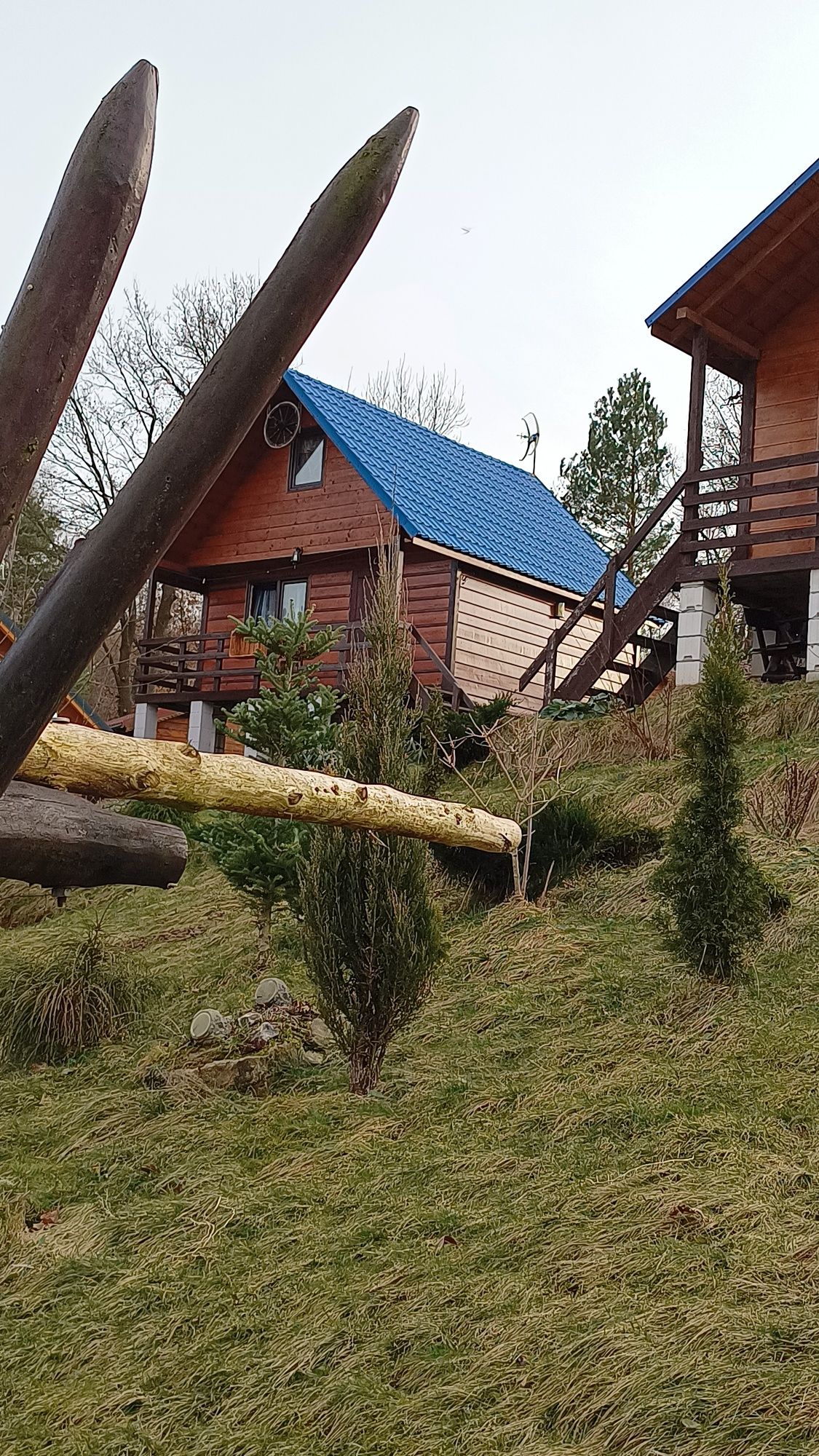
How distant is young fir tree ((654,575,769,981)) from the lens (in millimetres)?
7098

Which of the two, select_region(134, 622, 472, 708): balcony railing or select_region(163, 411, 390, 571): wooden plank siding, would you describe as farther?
select_region(163, 411, 390, 571): wooden plank siding

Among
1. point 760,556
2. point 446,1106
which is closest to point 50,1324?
point 446,1106

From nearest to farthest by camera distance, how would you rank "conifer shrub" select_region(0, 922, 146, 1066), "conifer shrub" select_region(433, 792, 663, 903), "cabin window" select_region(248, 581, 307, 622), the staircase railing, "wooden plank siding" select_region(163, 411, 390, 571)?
"conifer shrub" select_region(0, 922, 146, 1066), "conifer shrub" select_region(433, 792, 663, 903), the staircase railing, "wooden plank siding" select_region(163, 411, 390, 571), "cabin window" select_region(248, 581, 307, 622)

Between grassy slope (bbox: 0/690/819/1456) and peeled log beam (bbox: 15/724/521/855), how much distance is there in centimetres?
159

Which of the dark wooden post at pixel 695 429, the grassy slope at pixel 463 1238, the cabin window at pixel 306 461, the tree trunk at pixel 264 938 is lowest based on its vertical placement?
the grassy slope at pixel 463 1238

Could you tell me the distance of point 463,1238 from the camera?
5.02 m

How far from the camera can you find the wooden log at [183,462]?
1.36 metres

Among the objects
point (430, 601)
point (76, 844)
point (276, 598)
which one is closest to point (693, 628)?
point (430, 601)

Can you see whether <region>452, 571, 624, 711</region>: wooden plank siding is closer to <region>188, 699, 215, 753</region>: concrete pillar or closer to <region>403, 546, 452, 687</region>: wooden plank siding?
<region>403, 546, 452, 687</region>: wooden plank siding

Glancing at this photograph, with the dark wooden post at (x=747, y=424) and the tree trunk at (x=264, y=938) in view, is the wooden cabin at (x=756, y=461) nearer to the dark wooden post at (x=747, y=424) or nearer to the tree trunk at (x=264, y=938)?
the dark wooden post at (x=747, y=424)

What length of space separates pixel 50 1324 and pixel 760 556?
12812mm

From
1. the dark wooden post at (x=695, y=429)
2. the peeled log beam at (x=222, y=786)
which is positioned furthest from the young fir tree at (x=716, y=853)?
the dark wooden post at (x=695, y=429)

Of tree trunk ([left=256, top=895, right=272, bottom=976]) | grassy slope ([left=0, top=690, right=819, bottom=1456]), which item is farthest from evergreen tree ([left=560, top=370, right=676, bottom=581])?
grassy slope ([left=0, top=690, right=819, bottom=1456])

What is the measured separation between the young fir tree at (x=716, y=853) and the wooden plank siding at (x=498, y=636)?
38.2 feet
